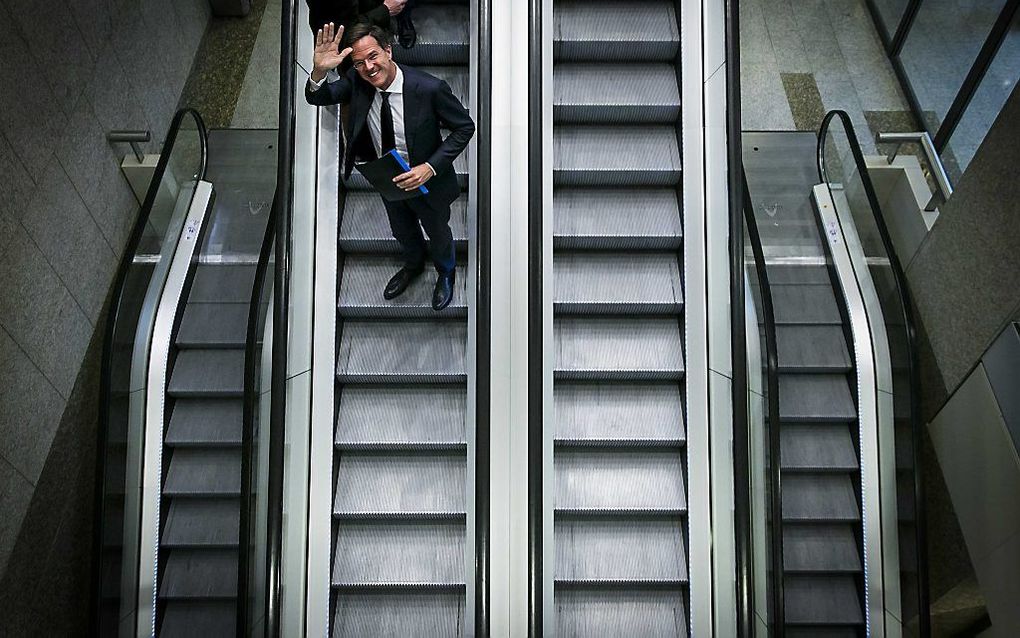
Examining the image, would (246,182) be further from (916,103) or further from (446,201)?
(916,103)

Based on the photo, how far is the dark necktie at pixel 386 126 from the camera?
4.26 meters

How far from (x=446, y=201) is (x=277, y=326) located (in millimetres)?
1093

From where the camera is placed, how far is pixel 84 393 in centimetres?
566

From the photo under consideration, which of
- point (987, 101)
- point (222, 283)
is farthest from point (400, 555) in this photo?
point (987, 101)

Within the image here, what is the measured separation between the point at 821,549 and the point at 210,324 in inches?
157

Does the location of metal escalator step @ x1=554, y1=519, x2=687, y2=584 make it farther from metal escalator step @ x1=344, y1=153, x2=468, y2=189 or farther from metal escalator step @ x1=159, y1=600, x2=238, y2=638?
metal escalator step @ x1=344, y1=153, x2=468, y2=189

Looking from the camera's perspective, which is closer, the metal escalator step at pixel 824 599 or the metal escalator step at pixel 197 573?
the metal escalator step at pixel 197 573

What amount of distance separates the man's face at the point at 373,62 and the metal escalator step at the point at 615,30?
179 cm

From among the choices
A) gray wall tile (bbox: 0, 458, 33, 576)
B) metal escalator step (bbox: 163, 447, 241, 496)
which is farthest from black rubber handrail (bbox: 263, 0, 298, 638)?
gray wall tile (bbox: 0, 458, 33, 576)

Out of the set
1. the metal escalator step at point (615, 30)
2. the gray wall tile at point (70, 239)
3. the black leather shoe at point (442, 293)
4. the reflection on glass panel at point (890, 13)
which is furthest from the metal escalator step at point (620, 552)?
the reflection on glass panel at point (890, 13)

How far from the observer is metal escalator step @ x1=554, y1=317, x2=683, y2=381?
5227 millimetres

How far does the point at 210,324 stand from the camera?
5516 mm

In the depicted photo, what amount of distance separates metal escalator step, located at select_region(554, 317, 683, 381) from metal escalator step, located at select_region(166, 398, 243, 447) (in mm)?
1932

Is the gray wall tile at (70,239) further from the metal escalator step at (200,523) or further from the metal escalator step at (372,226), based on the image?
the metal escalator step at (372,226)
